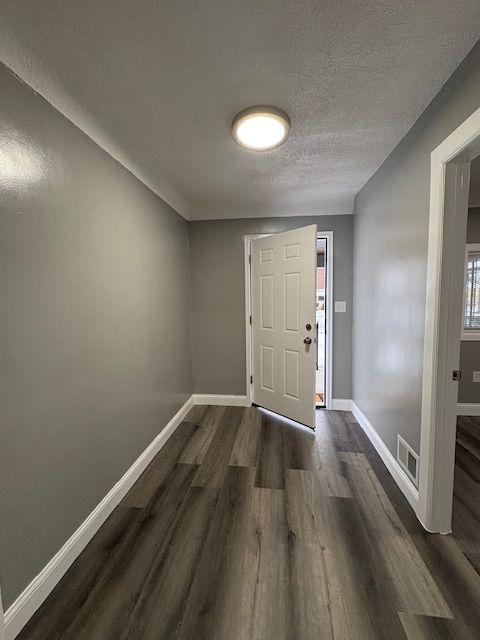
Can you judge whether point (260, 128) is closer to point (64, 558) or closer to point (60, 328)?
point (60, 328)

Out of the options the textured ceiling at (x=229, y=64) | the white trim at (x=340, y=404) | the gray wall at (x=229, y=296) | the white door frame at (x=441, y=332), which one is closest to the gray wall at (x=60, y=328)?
the textured ceiling at (x=229, y=64)

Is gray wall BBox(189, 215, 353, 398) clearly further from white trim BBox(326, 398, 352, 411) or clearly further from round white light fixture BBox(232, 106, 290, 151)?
round white light fixture BBox(232, 106, 290, 151)

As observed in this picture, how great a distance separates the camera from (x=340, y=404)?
3.26m

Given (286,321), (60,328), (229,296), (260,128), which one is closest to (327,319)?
(286,321)

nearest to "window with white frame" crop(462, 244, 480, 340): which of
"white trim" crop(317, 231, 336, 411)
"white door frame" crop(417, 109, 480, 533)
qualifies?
"white trim" crop(317, 231, 336, 411)

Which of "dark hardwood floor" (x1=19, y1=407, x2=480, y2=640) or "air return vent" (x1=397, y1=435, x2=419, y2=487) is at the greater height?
"air return vent" (x1=397, y1=435, x2=419, y2=487)

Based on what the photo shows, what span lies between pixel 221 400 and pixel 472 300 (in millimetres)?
3035

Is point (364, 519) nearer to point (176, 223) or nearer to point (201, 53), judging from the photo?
point (201, 53)

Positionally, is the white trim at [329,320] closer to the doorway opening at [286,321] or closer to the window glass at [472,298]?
the doorway opening at [286,321]

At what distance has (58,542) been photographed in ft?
4.38

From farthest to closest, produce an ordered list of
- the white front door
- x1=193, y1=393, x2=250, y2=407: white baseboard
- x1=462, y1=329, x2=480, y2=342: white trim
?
x1=193, y1=393, x2=250, y2=407: white baseboard
x1=462, y1=329, x2=480, y2=342: white trim
the white front door

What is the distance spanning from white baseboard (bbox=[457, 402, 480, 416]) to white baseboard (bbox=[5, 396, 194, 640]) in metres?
3.28

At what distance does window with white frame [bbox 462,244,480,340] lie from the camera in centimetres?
307

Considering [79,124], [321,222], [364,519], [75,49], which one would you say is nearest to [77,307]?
[79,124]
